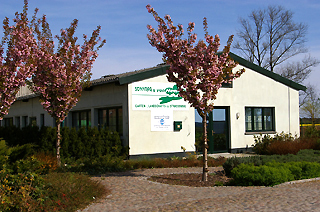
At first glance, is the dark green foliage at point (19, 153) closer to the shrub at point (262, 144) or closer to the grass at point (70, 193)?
the grass at point (70, 193)

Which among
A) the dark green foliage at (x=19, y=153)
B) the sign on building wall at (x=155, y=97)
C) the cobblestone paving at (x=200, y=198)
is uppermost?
the sign on building wall at (x=155, y=97)

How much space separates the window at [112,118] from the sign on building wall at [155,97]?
1.33 meters

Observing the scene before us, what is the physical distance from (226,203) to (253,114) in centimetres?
1405

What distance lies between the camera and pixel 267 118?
2083 centimetres

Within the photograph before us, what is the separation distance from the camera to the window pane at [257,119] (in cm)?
2030

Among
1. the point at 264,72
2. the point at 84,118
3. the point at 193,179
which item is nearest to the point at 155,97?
the point at 84,118

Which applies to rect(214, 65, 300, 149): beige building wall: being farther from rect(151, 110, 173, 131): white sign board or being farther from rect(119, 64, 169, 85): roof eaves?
rect(119, 64, 169, 85): roof eaves

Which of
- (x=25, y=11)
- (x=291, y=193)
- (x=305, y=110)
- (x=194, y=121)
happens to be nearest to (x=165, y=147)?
(x=194, y=121)

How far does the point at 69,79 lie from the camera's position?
1188 centimetres

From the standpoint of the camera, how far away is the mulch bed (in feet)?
32.1

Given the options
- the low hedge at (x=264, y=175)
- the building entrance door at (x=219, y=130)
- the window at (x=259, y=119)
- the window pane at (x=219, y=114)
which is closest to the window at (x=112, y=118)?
the building entrance door at (x=219, y=130)

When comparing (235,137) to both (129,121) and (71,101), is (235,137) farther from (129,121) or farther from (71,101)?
(71,101)

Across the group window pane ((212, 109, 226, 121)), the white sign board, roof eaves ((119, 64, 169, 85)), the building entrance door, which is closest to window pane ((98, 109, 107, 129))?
the white sign board

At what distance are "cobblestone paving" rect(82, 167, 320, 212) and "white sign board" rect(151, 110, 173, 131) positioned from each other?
6797 mm
